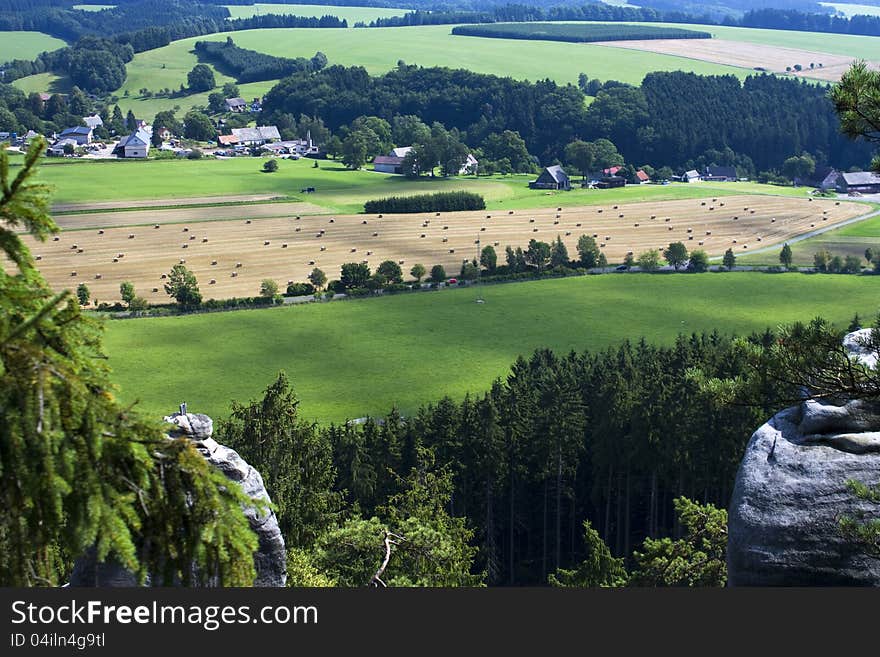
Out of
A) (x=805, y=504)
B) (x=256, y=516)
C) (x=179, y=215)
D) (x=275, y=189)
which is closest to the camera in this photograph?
(x=805, y=504)

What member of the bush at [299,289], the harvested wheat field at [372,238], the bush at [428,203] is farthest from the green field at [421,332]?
the bush at [428,203]

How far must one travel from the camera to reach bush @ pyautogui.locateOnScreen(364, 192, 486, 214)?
6585 inches

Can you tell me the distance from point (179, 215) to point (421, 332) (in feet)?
223

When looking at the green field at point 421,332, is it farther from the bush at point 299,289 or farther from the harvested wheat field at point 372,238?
the harvested wheat field at point 372,238

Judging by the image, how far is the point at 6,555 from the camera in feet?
44.8

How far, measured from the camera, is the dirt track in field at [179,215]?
151000 millimetres

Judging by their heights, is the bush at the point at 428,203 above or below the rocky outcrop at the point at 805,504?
below

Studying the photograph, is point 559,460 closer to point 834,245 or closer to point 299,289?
point 299,289

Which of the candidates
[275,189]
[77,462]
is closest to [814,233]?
[275,189]

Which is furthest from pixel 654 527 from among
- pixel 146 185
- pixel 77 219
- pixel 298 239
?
pixel 146 185

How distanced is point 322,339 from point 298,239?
46.8m

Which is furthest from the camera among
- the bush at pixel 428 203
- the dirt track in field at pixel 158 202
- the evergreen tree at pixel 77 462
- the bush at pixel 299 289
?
the bush at pixel 428 203

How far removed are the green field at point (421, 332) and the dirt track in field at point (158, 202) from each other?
200ft

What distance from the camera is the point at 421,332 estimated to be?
103 meters
